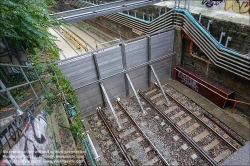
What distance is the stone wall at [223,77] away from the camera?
30.9ft

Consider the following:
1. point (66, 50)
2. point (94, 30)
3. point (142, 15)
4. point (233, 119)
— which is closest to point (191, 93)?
point (233, 119)

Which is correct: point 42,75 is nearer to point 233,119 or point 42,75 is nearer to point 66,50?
point 66,50

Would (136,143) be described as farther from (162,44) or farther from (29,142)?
(162,44)

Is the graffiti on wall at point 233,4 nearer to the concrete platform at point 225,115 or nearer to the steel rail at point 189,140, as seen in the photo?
the concrete platform at point 225,115

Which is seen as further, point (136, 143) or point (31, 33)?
point (136, 143)

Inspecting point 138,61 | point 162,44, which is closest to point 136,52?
point 138,61

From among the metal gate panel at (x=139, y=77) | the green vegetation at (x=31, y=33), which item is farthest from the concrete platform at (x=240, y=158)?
the metal gate panel at (x=139, y=77)

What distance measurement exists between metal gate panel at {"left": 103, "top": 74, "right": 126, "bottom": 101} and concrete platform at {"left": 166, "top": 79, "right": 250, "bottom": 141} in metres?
4.09

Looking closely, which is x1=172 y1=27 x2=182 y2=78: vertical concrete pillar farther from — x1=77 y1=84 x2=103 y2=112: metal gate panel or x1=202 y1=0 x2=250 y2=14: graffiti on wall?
x1=77 y1=84 x2=103 y2=112: metal gate panel

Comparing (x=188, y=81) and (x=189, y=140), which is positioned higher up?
(x=188, y=81)

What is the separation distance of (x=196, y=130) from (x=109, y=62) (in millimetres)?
6190

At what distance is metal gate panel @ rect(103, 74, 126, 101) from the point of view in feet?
36.4

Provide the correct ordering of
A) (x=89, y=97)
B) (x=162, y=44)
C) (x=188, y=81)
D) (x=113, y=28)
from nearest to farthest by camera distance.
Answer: (x=89, y=97)
(x=162, y=44)
(x=188, y=81)
(x=113, y=28)

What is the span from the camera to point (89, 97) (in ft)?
35.4
